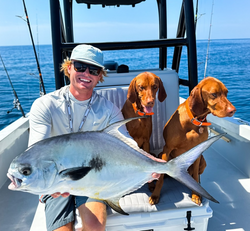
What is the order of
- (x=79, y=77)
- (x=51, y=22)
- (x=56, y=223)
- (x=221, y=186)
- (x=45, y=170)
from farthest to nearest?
(x=221, y=186) → (x=51, y=22) → (x=79, y=77) → (x=56, y=223) → (x=45, y=170)

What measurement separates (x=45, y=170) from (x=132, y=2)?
265 centimetres

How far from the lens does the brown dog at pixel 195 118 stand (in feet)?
5.99

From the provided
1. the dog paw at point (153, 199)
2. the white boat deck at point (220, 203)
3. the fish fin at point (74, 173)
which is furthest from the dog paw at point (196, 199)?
the fish fin at point (74, 173)

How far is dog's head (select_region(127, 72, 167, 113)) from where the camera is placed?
214cm

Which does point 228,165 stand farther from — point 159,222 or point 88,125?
point 88,125

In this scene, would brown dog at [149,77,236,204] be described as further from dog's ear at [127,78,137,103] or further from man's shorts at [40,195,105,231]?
man's shorts at [40,195,105,231]

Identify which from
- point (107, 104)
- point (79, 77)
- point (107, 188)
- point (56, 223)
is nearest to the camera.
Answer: point (107, 188)

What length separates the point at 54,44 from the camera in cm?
246

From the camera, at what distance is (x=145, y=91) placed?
7.14 feet

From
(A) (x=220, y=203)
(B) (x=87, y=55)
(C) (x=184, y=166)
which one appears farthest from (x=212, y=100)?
(A) (x=220, y=203)

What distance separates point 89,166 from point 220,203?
211cm

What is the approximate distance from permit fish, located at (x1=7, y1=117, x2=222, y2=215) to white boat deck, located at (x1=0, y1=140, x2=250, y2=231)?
1.49 m

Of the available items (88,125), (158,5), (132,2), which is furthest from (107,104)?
(158,5)

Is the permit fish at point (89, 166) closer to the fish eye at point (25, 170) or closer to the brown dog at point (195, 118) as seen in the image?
the fish eye at point (25, 170)
